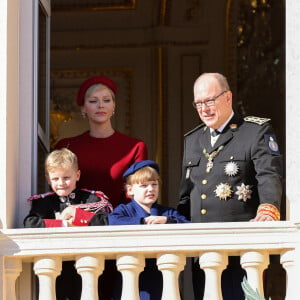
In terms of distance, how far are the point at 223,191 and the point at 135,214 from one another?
1.64 ft

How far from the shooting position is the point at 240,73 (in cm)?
1468

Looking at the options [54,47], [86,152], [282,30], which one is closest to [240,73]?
[282,30]

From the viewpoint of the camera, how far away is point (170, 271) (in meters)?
9.67

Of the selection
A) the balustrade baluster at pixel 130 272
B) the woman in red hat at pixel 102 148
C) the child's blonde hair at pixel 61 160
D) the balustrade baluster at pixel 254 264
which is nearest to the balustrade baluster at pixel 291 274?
the balustrade baluster at pixel 254 264

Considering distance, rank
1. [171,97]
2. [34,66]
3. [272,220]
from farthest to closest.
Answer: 1. [171,97]
2. [34,66]
3. [272,220]

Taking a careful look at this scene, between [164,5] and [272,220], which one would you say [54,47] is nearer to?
[164,5]

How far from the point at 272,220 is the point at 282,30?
5317mm

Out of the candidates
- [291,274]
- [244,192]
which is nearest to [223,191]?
[244,192]

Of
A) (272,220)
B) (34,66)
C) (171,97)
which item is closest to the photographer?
(272,220)

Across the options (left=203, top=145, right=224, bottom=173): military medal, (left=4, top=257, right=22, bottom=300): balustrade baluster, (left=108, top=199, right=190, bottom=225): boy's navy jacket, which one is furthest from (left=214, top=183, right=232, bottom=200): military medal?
(left=4, top=257, right=22, bottom=300): balustrade baluster

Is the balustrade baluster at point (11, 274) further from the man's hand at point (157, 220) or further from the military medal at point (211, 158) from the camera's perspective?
the military medal at point (211, 158)

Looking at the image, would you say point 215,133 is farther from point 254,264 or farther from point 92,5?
point 92,5

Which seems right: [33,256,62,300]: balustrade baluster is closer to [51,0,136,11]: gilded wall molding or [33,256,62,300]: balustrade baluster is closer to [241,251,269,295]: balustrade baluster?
[241,251,269,295]: balustrade baluster

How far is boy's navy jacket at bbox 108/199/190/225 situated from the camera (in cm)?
981
